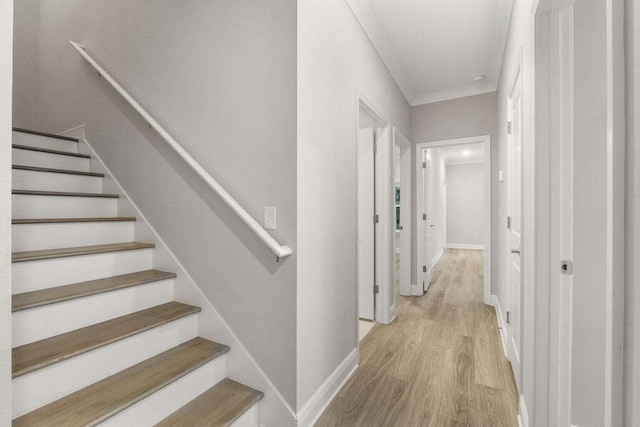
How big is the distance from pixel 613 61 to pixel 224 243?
68.4 inches

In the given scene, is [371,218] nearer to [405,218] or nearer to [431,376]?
[405,218]

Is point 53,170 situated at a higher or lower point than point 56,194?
higher

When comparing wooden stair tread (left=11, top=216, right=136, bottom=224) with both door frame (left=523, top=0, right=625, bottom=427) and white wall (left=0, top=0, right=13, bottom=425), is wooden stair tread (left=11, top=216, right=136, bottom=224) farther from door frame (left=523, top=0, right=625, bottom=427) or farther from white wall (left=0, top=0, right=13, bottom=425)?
door frame (left=523, top=0, right=625, bottom=427)

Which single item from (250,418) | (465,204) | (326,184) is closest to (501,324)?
(326,184)

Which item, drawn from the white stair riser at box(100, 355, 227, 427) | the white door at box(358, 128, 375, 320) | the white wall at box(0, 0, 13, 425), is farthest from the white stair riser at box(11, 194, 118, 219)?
the white door at box(358, 128, 375, 320)

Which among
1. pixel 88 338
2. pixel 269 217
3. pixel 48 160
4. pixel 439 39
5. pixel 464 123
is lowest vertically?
pixel 88 338

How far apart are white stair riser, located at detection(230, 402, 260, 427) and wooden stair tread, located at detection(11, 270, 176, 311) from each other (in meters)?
0.94

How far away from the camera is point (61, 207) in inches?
80.7

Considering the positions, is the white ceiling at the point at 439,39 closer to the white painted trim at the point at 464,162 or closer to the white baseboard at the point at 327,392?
the white baseboard at the point at 327,392

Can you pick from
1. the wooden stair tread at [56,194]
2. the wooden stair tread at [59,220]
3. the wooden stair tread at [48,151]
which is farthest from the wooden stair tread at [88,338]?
the wooden stair tread at [48,151]

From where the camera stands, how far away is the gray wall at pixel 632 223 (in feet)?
1.76

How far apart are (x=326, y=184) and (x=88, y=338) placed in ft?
4.80

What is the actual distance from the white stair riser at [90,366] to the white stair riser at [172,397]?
0.26 meters

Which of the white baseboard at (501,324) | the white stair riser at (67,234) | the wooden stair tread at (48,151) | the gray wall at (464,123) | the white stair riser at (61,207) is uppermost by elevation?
the gray wall at (464,123)
